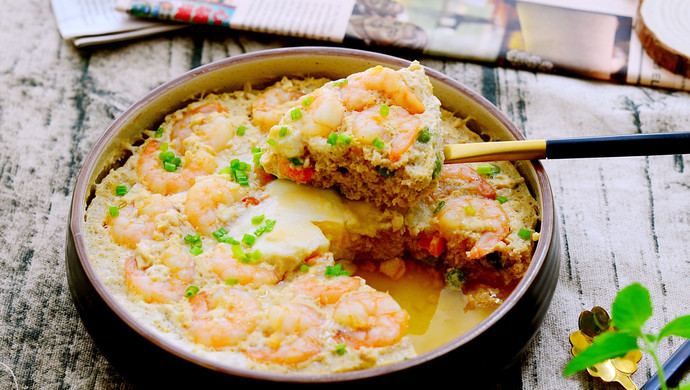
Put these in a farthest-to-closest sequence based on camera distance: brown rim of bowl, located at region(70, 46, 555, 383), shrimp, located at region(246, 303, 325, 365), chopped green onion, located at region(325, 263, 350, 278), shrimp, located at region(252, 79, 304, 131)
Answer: shrimp, located at region(252, 79, 304, 131) → chopped green onion, located at region(325, 263, 350, 278) → shrimp, located at region(246, 303, 325, 365) → brown rim of bowl, located at region(70, 46, 555, 383)

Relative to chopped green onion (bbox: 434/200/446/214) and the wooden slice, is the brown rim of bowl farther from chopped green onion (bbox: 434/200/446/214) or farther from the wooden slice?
the wooden slice

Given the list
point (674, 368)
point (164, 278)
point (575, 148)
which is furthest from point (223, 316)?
point (674, 368)

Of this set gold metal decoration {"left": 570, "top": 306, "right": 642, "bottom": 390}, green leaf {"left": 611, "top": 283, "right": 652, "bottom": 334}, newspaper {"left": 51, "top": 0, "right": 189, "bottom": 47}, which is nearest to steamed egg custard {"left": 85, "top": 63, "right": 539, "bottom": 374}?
gold metal decoration {"left": 570, "top": 306, "right": 642, "bottom": 390}

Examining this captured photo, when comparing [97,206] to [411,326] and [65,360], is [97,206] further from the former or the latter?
[411,326]

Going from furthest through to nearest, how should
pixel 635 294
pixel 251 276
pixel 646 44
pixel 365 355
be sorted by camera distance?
pixel 646 44, pixel 251 276, pixel 365 355, pixel 635 294

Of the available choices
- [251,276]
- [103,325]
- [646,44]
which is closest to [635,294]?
[251,276]

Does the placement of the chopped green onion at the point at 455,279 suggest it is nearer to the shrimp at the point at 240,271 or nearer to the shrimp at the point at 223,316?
the shrimp at the point at 240,271
